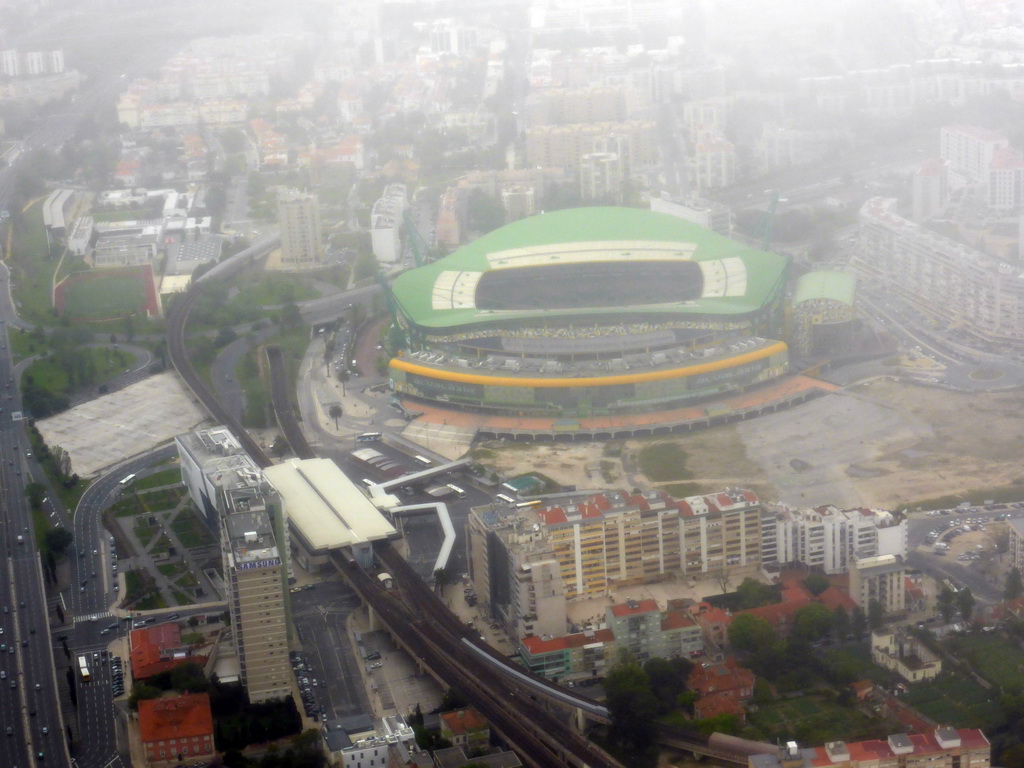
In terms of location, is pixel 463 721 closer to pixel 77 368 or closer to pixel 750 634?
pixel 750 634

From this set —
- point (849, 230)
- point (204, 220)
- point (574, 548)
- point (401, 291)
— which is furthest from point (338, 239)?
point (574, 548)

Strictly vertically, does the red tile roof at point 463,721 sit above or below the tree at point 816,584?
below

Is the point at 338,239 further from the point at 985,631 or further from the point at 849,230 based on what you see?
the point at 985,631

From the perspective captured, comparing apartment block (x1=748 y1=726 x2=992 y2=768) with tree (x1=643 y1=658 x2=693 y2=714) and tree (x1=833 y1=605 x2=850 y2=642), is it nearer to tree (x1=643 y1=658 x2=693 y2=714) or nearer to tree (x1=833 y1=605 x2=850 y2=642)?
tree (x1=643 y1=658 x2=693 y2=714)

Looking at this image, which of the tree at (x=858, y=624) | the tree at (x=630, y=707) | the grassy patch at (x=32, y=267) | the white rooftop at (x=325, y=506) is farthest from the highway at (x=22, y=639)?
the tree at (x=858, y=624)

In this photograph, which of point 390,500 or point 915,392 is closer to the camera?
point 390,500

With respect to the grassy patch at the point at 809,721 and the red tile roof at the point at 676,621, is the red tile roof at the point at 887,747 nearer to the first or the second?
the grassy patch at the point at 809,721

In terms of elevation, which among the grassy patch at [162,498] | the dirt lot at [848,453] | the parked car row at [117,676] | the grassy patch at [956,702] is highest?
the dirt lot at [848,453]

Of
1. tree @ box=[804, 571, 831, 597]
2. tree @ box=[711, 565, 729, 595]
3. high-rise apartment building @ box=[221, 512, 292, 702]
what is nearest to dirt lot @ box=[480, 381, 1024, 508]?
tree @ box=[711, 565, 729, 595]
